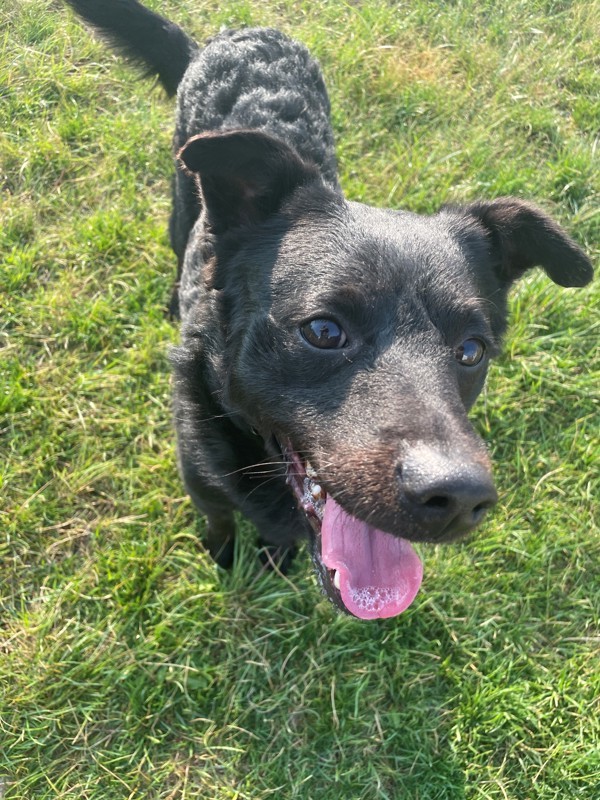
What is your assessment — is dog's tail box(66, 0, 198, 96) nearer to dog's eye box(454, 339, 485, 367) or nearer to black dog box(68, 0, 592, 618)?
black dog box(68, 0, 592, 618)

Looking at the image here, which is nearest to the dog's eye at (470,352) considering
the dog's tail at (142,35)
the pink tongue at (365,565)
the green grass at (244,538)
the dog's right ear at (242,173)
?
the pink tongue at (365,565)

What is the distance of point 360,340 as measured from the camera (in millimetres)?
1687

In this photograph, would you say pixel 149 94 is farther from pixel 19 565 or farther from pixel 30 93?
pixel 19 565

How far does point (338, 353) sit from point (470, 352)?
43 cm

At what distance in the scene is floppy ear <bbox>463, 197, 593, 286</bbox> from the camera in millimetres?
2037

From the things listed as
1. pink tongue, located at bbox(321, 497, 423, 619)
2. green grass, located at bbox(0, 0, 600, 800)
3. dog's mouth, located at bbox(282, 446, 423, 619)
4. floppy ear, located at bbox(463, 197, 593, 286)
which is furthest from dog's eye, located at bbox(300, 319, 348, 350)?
green grass, located at bbox(0, 0, 600, 800)

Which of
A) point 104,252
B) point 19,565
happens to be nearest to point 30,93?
point 104,252

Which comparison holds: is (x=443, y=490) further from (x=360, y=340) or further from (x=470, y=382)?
(x=470, y=382)

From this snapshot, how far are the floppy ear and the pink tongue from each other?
105cm

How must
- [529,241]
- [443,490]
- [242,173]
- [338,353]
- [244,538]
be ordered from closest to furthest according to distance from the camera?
[443,490] → [338,353] → [242,173] → [529,241] → [244,538]

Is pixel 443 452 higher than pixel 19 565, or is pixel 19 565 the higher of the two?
pixel 443 452

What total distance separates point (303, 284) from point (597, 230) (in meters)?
2.77

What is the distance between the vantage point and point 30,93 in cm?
376

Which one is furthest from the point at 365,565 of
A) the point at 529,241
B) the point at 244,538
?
the point at 529,241
